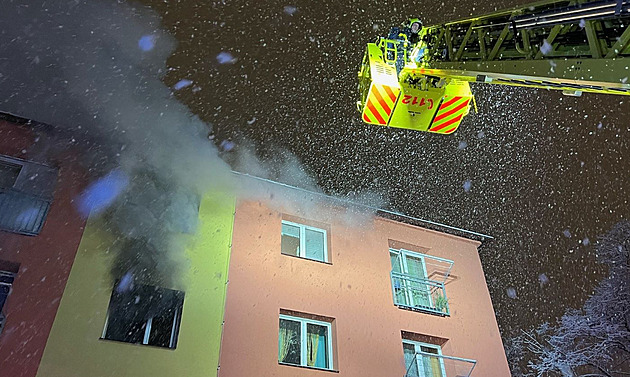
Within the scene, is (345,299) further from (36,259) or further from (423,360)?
(36,259)

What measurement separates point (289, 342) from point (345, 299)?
1601 mm

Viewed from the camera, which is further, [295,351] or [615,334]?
[615,334]

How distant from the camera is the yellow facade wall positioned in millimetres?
7137

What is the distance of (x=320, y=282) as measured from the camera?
32.1 ft

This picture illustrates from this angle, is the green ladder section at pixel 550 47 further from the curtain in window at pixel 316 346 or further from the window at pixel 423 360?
the window at pixel 423 360

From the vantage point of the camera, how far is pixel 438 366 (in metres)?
9.77

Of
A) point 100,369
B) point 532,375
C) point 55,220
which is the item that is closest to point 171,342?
point 100,369

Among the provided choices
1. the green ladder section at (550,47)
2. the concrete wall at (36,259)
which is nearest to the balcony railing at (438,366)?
the green ladder section at (550,47)

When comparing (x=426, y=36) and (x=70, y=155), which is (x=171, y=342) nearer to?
(x=70, y=155)

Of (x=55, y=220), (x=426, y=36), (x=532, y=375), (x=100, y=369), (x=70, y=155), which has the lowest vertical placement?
(x=100, y=369)

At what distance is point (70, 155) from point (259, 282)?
4.75 meters

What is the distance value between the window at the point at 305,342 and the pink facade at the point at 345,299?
160mm

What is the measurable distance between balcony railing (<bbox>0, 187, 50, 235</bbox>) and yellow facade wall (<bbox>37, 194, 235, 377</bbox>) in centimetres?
86

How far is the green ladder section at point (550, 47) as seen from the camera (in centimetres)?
359
